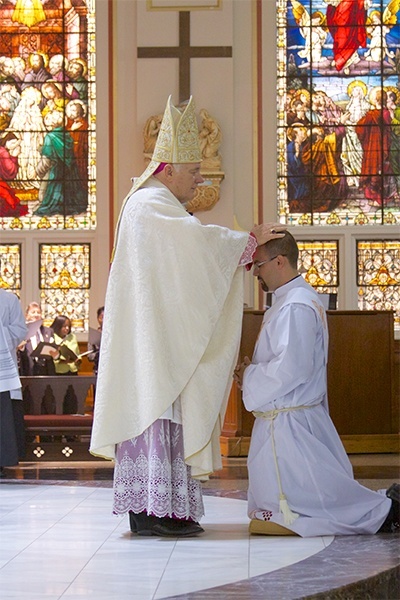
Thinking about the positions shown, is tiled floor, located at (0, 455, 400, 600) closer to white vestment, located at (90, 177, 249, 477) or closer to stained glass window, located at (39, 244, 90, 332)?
white vestment, located at (90, 177, 249, 477)

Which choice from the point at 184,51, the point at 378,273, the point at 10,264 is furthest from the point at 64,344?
the point at 378,273

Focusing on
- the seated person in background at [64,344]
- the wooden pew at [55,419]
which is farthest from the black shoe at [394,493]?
the seated person in background at [64,344]

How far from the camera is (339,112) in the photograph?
46.9 ft

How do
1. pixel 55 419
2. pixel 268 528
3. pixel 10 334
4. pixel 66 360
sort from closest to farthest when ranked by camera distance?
pixel 268 528 → pixel 10 334 → pixel 55 419 → pixel 66 360

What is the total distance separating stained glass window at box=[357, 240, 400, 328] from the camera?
A: 46.2ft

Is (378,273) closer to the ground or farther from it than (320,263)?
closer to the ground

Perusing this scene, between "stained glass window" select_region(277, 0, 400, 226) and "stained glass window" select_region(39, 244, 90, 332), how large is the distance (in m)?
2.64

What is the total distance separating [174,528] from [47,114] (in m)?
10.2

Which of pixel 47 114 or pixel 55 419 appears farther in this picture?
pixel 47 114

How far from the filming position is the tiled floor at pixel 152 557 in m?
3.87

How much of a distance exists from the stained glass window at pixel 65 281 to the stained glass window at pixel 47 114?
0.32 m

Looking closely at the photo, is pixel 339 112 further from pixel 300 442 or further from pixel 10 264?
pixel 300 442

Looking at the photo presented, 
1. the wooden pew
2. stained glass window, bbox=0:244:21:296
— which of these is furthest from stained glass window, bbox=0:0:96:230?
the wooden pew

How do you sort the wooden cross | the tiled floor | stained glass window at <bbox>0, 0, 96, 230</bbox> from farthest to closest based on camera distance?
1. stained glass window at <bbox>0, 0, 96, 230</bbox>
2. the wooden cross
3. the tiled floor
